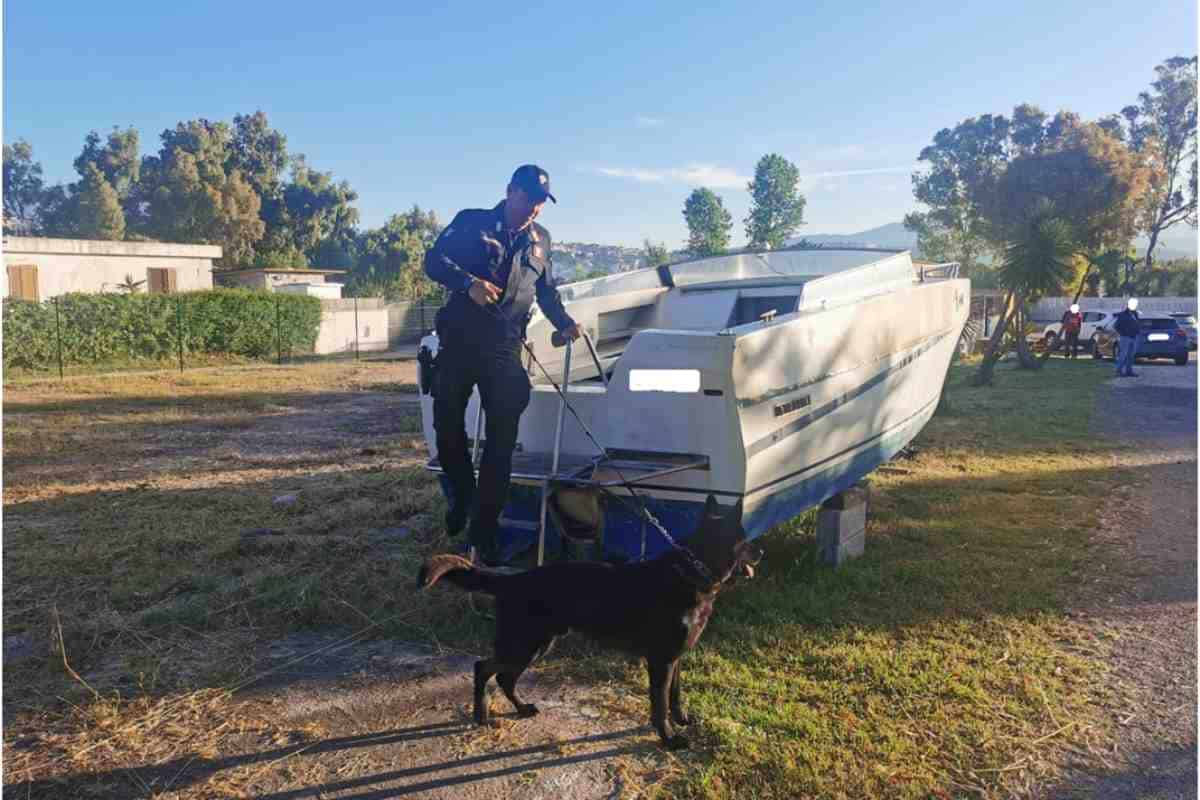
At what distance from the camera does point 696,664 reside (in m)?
3.64

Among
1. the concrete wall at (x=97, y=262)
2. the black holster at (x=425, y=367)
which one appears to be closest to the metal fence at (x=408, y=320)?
the concrete wall at (x=97, y=262)

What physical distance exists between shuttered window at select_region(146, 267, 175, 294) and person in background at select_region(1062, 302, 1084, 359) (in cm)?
2592

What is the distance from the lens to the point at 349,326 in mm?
27250

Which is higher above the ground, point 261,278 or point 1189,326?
point 261,278

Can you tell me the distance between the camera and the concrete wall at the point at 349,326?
2619cm

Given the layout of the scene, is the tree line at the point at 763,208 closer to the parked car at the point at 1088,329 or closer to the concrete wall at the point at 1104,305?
the concrete wall at the point at 1104,305

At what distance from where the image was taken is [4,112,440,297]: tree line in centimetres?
4619

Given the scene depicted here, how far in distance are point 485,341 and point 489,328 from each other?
61 millimetres

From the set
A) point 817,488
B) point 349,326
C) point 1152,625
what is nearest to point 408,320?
point 349,326

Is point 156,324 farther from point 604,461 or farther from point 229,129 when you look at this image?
point 229,129

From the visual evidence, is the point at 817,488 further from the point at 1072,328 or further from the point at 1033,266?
the point at 1072,328

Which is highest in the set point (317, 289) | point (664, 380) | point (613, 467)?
point (317, 289)

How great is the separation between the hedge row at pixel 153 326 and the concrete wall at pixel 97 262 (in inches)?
232

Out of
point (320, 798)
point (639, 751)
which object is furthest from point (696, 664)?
point (320, 798)
